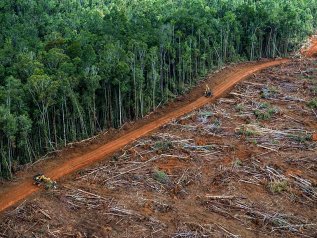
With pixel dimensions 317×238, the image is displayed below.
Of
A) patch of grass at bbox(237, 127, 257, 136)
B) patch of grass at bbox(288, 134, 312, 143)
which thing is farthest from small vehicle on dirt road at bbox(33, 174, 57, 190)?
patch of grass at bbox(288, 134, 312, 143)

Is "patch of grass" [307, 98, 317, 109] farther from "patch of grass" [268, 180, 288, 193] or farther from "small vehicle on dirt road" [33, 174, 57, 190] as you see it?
"small vehicle on dirt road" [33, 174, 57, 190]

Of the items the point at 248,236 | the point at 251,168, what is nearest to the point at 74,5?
the point at 251,168

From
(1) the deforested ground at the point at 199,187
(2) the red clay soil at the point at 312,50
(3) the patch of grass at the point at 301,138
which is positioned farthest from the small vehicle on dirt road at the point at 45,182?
(2) the red clay soil at the point at 312,50

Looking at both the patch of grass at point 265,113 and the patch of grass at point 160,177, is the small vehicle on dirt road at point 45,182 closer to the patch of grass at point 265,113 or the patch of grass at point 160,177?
the patch of grass at point 160,177

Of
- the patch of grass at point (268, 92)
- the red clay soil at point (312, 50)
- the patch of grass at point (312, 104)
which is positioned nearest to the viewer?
the patch of grass at point (312, 104)

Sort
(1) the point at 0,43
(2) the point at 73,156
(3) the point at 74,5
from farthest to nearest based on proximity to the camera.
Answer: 1. (3) the point at 74,5
2. (1) the point at 0,43
3. (2) the point at 73,156

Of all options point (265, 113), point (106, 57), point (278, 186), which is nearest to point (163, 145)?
point (106, 57)

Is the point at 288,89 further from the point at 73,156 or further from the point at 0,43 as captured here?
the point at 0,43
